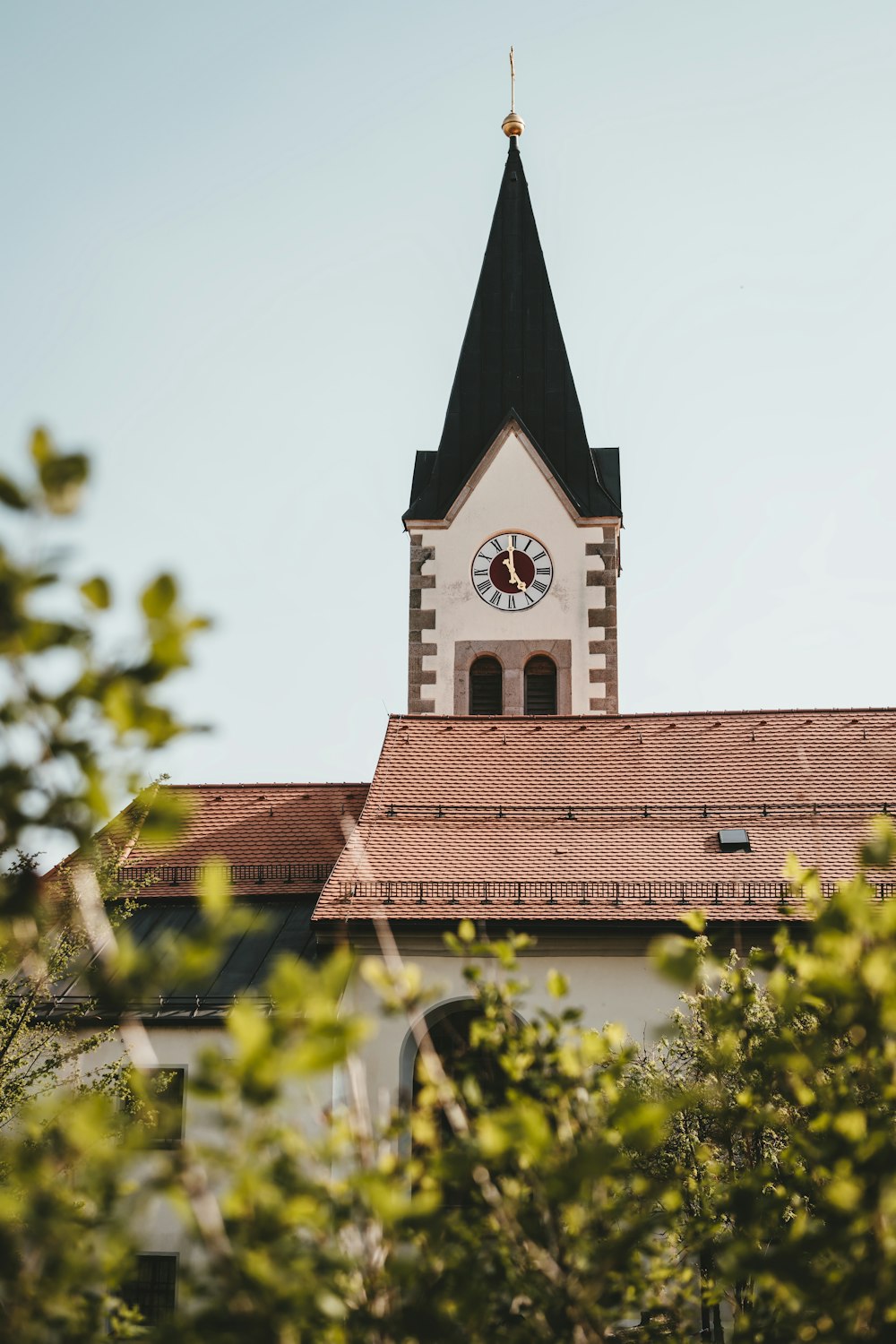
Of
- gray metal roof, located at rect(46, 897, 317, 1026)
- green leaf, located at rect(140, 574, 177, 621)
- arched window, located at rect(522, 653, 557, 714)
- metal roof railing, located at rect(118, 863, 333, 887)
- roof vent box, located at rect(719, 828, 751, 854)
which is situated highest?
green leaf, located at rect(140, 574, 177, 621)

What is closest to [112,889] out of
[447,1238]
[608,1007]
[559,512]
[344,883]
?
[344,883]

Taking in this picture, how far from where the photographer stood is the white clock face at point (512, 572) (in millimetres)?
24188

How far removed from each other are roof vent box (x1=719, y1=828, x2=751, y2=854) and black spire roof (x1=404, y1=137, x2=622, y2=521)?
10.0 metres

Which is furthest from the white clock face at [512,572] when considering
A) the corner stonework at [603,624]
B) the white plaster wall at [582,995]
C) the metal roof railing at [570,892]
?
the white plaster wall at [582,995]

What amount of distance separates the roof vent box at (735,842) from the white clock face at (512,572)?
916 cm

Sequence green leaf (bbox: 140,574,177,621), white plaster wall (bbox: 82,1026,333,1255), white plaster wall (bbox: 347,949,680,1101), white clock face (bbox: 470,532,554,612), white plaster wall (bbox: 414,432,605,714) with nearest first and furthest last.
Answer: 1. green leaf (bbox: 140,574,177,621)
2. white plaster wall (bbox: 82,1026,333,1255)
3. white plaster wall (bbox: 347,949,680,1101)
4. white plaster wall (bbox: 414,432,605,714)
5. white clock face (bbox: 470,532,554,612)

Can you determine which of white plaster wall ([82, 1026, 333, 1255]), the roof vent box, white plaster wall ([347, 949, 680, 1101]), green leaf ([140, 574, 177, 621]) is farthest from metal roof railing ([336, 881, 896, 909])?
green leaf ([140, 574, 177, 621])

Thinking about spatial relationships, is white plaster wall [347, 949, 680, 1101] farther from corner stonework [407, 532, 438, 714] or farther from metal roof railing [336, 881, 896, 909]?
corner stonework [407, 532, 438, 714]

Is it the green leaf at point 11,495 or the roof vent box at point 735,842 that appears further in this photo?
the roof vent box at point 735,842

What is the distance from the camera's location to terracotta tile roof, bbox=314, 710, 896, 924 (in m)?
14.6

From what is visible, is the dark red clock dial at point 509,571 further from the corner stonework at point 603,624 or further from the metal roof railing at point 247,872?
the metal roof railing at point 247,872

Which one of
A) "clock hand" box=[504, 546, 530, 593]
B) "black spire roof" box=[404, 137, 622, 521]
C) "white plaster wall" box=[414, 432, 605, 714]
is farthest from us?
"black spire roof" box=[404, 137, 622, 521]

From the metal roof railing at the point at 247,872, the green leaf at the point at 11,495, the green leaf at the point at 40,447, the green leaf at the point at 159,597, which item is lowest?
the metal roof railing at the point at 247,872

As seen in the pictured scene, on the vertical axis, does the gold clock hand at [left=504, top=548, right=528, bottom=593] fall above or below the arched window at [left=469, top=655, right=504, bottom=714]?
above
